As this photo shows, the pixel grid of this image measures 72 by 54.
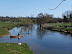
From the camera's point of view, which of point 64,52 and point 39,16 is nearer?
point 64,52

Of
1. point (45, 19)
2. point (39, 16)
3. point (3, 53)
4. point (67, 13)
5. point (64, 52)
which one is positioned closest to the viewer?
point (3, 53)

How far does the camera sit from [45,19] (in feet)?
348

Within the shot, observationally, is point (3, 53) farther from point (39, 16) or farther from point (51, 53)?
point (39, 16)

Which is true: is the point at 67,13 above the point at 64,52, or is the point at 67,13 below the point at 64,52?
above

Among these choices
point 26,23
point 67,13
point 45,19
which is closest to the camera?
point 26,23

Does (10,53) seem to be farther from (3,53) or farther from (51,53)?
(51,53)

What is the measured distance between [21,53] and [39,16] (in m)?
106

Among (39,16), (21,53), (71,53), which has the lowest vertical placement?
(71,53)

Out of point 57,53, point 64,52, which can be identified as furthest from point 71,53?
point 57,53

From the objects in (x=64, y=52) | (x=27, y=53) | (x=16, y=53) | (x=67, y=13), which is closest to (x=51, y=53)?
(x=64, y=52)

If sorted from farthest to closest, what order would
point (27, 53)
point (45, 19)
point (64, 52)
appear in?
point (45, 19) → point (64, 52) → point (27, 53)

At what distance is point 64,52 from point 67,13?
98936 millimetres

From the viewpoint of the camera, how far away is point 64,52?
797 inches

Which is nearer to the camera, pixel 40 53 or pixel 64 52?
pixel 40 53
